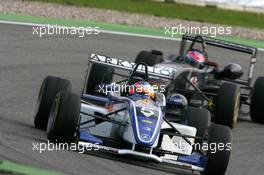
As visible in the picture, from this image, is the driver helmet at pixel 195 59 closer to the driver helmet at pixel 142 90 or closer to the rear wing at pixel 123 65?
the rear wing at pixel 123 65

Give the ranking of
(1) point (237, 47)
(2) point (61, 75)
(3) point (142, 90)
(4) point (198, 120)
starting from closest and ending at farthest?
(3) point (142, 90) → (4) point (198, 120) → (1) point (237, 47) → (2) point (61, 75)

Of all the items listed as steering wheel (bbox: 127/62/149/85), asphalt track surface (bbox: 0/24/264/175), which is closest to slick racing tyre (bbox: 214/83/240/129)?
asphalt track surface (bbox: 0/24/264/175)

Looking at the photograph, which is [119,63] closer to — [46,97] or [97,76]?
[46,97]

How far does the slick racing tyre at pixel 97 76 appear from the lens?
15930 millimetres

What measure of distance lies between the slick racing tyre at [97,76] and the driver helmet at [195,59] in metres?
1.73

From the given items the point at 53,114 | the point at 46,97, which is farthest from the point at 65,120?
the point at 46,97

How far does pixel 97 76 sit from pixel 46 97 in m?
3.02

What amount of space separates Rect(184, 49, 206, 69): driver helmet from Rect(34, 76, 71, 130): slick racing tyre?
4.21m

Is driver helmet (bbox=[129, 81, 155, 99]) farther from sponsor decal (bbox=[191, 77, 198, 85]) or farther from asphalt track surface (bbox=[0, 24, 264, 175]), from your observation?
sponsor decal (bbox=[191, 77, 198, 85])

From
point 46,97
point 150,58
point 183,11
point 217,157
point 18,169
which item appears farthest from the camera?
point 183,11

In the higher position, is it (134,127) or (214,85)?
(134,127)

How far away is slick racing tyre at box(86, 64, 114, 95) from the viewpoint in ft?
52.3

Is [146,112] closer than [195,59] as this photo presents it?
Yes

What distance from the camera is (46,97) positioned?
1302 cm
